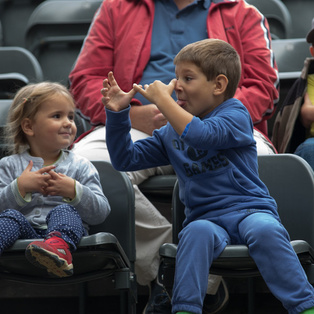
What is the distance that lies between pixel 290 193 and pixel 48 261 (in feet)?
2.70

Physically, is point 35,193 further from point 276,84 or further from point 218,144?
point 276,84

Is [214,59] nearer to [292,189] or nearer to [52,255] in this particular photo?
[292,189]

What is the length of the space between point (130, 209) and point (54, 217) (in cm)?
29

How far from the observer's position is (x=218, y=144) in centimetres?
177

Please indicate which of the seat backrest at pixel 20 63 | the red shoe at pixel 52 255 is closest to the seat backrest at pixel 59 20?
the seat backrest at pixel 20 63

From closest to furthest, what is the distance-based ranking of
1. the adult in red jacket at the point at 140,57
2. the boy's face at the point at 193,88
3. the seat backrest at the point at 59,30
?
the boy's face at the point at 193,88 < the adult in red jacket at the point at 140,57 < the seat backrest at the point at 59,30

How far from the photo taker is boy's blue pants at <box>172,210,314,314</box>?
1.60 meters

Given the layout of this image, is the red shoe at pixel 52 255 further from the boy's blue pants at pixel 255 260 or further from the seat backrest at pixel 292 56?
the seat backrest at pixel 292 56

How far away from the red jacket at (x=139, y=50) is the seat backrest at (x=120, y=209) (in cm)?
54

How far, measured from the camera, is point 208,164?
1850mm

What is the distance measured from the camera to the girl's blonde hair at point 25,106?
2.13 meters

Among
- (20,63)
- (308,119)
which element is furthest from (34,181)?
(20,63)

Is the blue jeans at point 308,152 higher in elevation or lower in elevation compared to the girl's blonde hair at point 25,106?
lower

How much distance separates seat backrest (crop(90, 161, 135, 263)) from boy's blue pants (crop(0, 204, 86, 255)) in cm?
16
